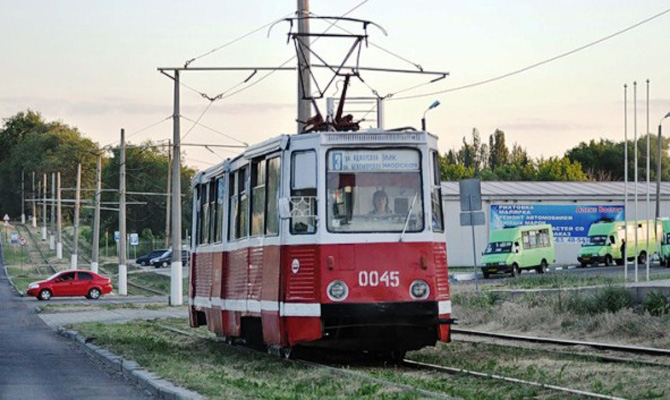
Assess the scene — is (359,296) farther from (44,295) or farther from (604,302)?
(44,295)

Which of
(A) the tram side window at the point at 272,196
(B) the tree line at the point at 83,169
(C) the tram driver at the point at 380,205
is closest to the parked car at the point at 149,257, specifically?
(B) the tree line at the point at 83,169

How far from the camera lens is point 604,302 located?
987 inches

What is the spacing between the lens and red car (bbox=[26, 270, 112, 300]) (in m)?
62.7

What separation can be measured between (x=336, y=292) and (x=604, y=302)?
9.14 m

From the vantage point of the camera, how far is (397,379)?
15625 millimetres

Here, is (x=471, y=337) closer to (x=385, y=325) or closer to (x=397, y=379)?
(x=385, y=325)

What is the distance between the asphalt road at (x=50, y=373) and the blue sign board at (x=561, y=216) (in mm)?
43725

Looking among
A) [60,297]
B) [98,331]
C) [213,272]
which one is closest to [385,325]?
[213,272]

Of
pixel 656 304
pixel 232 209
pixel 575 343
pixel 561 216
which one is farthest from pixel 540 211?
pixel 232 209

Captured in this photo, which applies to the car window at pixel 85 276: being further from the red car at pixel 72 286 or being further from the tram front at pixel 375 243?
the tram front at pixel 375 243

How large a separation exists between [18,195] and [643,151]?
92011 mm

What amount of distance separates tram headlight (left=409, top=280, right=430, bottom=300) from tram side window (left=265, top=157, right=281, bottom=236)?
6.80 feet

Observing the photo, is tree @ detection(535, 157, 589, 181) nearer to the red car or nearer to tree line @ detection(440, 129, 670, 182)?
tree line @ detection(440, 129, 670, 182)

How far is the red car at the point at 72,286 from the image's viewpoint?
62656 mm
